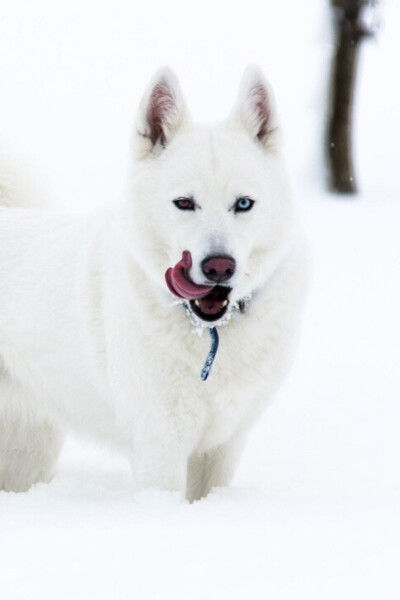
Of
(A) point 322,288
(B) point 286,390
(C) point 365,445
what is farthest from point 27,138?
(C) point 365,445

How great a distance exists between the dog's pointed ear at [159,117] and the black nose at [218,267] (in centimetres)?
63

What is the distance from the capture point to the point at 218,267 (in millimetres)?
2896

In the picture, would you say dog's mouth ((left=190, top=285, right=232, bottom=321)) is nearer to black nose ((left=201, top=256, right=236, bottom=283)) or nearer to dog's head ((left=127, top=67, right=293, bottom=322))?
dog's head ((left=127, top=67, right=293, bottom=322))

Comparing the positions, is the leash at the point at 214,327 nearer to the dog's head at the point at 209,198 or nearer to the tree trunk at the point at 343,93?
the dog's head at the point at 209,198

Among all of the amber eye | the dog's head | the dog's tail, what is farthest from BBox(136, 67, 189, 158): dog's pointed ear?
the dog's tail

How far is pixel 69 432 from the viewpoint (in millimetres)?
4035

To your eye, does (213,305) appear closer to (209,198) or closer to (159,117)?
(209,198)

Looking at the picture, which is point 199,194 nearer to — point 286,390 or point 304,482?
point 304,482

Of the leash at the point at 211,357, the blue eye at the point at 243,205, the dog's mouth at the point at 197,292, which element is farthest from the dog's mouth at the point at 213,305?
the blue eye at the point at 243,205

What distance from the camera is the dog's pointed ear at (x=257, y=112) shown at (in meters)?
3.33

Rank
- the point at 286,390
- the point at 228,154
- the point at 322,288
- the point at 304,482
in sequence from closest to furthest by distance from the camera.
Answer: the point at 228,154
the point at 304,482
the point at 286,390
the point at 322,288

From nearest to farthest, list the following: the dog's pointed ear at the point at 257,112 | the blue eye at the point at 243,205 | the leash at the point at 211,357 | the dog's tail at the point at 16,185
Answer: the blue eye at the point at 243,205
the leash at the point at 211,357
the dog's pointed ear at the point at 257,112
the dog's tail at the point at 16,185

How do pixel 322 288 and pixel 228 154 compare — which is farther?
pixel 322 288

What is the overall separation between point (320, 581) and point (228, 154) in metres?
1.53
